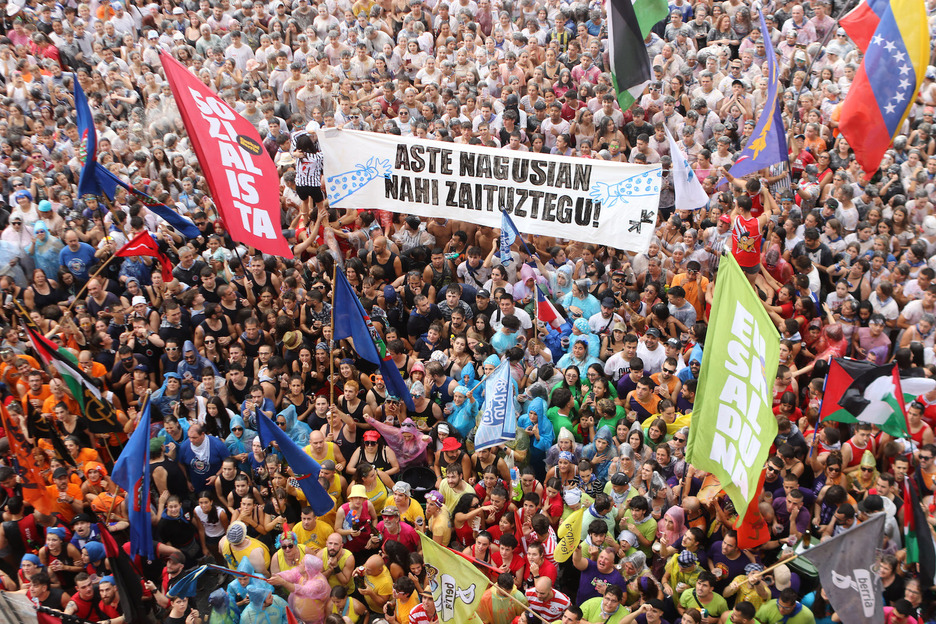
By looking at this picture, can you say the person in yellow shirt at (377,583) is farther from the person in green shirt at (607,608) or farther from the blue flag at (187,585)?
the person in green shirt at (607,608)

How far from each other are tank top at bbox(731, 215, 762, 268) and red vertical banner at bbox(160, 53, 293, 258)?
201 inches

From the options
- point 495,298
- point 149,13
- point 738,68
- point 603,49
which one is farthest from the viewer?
point 149,13

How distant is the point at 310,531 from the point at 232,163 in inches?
153

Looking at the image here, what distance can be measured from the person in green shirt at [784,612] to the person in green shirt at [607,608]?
3.60 ft

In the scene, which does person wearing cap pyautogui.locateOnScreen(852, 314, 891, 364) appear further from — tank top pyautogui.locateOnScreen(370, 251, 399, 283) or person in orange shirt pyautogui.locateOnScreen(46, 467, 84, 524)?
person in orange shirt pyautogui.locateOnScreen(46, 467, 84, 524)

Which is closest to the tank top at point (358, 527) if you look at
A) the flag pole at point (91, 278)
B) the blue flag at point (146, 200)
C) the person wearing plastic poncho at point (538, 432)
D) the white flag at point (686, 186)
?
the person wearing plastic poncho at point (538, 432)

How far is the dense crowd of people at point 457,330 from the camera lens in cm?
876

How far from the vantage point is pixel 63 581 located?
9117 millimetres

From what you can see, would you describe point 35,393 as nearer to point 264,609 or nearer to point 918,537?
point 264,609

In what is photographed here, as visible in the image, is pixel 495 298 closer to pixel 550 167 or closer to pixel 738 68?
pixel 550 167

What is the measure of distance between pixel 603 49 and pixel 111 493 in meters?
10.1

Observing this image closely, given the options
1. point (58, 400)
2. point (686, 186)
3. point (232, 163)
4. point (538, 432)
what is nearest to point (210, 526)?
point (58, 400)

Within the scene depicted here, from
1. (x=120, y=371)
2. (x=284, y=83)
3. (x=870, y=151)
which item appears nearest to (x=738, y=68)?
(x=870, y=151)

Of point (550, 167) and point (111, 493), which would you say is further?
point (550, 167)
